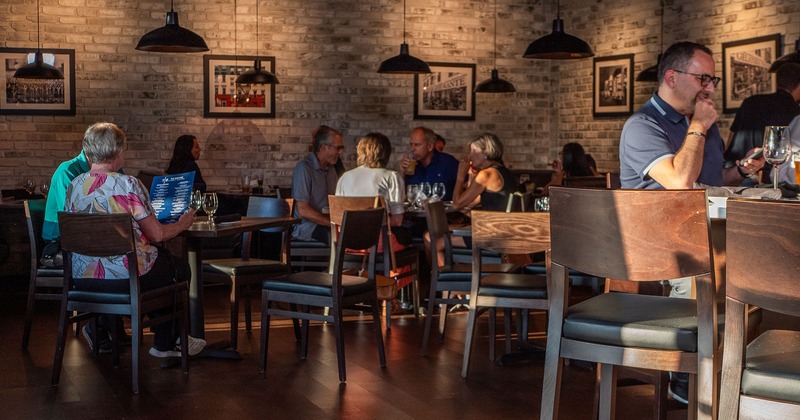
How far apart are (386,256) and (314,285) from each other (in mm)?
1129

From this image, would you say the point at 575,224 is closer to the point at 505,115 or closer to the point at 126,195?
the point at 126,195

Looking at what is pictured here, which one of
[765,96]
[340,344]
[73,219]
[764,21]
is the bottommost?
[340,344]

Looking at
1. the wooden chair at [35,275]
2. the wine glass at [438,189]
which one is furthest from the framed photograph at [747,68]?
the wooden chair at [35,275]

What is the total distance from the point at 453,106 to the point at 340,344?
23.8ft

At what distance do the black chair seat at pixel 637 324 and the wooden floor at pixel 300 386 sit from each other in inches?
48.0

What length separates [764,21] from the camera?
8.83 metres

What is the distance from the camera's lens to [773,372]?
2090mm

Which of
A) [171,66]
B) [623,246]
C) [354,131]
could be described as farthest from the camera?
[354,131]

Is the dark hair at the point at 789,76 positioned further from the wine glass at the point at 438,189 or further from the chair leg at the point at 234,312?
the chair leg at the point at 234,312

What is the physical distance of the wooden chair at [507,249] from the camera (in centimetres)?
436

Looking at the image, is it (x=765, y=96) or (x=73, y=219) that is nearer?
(x=73, y=219)

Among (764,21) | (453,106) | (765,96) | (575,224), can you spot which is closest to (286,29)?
(453,106)

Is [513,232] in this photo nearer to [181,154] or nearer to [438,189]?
[438,189]

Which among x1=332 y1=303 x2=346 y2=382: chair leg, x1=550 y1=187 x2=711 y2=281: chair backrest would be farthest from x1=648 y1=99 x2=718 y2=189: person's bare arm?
x1=332 y1=303 x2=346 y2=382: chair leg
